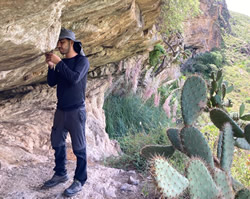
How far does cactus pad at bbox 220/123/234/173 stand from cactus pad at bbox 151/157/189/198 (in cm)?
76

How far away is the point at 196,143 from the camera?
9.34ft

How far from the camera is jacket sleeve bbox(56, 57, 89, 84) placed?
2.76m

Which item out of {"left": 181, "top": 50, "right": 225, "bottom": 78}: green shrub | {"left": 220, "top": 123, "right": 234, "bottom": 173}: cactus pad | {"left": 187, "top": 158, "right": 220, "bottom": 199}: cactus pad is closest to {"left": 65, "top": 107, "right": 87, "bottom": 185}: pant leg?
{"left": 187, "top": 158, "right": 220, "bottom": 199}: cactus pad

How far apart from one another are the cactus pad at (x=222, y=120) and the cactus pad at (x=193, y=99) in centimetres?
16

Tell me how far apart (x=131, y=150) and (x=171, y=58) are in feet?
21.8

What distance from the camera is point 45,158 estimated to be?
165 inches

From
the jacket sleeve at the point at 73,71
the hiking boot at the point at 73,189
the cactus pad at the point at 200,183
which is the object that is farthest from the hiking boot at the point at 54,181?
the cactus pad at the point at 200,183

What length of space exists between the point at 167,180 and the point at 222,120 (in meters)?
1.21

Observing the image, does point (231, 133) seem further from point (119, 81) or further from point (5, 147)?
point (119, 81)

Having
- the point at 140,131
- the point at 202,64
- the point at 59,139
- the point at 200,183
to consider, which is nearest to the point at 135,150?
the point at 140,131

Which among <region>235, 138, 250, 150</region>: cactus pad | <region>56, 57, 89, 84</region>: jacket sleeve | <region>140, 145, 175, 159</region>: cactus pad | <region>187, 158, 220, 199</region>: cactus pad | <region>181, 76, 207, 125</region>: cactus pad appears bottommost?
<region>140, 145, 175, 159</region>: cactus pad

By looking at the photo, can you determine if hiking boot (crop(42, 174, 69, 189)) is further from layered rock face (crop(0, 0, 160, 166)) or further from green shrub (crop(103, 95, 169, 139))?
green shrub (crop(103, 95, 169, 139))

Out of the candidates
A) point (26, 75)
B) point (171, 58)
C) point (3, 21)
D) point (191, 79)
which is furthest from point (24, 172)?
point (171, 58)

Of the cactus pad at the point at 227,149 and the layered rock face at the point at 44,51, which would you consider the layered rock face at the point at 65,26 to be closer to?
the layered rock face at the point at 44,51
